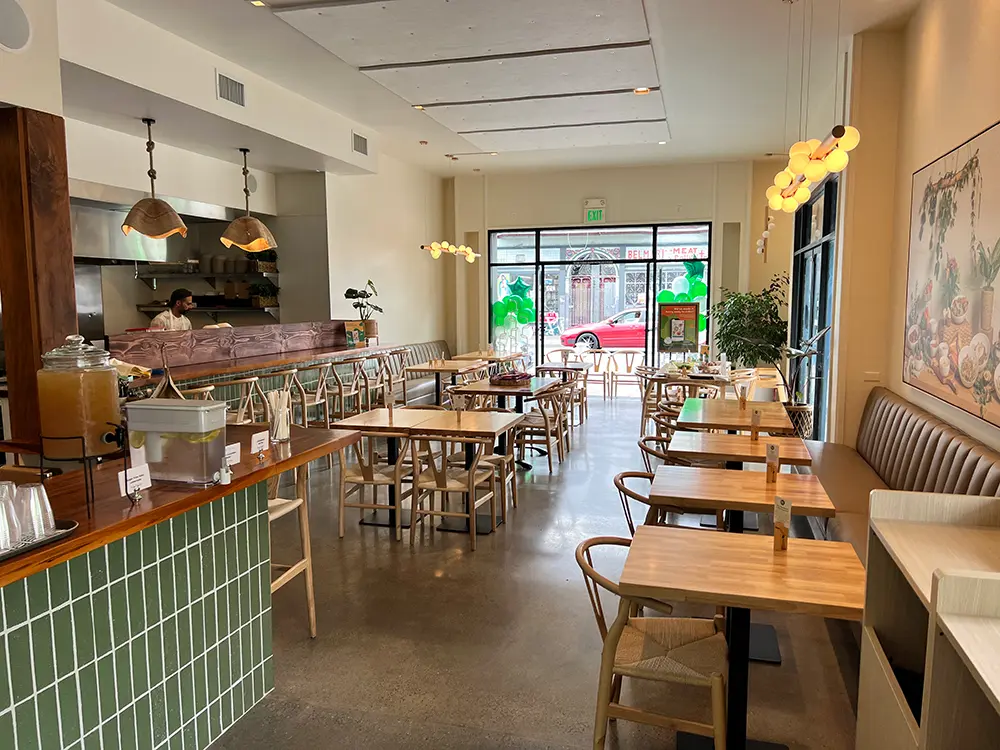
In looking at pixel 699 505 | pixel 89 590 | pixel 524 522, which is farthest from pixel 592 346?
pixel 89 590

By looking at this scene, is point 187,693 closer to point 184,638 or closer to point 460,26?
point 184,638

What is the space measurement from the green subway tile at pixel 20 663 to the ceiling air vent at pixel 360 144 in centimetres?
721

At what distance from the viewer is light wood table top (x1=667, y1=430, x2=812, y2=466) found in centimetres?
368

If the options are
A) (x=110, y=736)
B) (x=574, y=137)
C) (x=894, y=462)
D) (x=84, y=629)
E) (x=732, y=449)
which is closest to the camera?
(x=84, y=629)

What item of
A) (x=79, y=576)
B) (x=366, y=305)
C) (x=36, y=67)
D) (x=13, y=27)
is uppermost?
(x=13, y=27)

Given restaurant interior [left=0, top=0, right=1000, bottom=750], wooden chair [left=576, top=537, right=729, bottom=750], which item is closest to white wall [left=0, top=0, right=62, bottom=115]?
restaurant interior [left=0, top=0, right=1000, bottom=750]

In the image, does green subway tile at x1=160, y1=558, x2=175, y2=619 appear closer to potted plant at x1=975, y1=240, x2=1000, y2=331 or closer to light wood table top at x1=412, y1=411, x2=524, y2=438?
light wood table top at x1=412, y1=411, x2=524, y2=438

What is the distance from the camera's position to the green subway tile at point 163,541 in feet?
6.89

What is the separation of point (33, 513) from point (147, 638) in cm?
67

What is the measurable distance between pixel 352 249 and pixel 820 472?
653 cm

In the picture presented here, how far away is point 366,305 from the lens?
9.10 metres

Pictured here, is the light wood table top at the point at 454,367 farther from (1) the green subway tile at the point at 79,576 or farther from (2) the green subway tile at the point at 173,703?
(1) the green subway tile at the point at 79,576

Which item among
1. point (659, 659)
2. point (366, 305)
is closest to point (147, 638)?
point (659, 659)

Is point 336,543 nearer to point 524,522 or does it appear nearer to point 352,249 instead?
point 524,522
